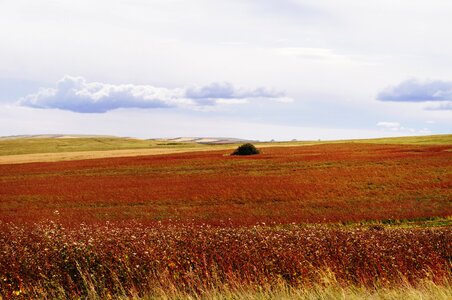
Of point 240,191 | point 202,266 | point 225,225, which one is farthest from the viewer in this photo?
point 240,191

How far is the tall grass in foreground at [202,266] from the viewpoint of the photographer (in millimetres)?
10273

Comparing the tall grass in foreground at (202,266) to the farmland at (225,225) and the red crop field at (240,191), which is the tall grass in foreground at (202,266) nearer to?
the farmland at (225,225)

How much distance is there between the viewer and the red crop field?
2903cm

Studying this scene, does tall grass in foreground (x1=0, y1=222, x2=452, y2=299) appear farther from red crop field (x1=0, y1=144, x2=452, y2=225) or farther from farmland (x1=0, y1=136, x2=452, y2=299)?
red crop field (x1=0, y1=144, x2=452, y2=225)

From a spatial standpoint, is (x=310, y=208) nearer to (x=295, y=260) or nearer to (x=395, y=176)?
(x=395, y=176)

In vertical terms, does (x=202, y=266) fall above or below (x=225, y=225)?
above

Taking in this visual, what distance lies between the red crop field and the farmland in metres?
0.12

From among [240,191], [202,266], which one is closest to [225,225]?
[240,191]

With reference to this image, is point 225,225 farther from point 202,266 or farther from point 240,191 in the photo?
point 202,266

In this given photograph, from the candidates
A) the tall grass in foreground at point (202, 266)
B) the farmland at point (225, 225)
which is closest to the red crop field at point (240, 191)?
the farmland at point (225, 225)

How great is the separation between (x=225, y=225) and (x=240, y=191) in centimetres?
1112

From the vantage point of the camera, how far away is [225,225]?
2550 centimetres

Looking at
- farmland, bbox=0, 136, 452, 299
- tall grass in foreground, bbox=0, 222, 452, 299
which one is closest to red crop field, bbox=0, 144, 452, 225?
farmland, bbox=0, 136, 452, 299

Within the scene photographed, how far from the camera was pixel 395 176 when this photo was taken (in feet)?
138
